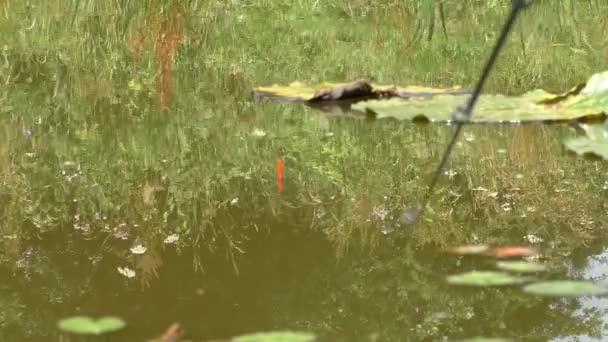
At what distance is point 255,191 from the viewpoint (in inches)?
69.6

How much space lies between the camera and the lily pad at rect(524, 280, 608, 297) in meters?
1.31

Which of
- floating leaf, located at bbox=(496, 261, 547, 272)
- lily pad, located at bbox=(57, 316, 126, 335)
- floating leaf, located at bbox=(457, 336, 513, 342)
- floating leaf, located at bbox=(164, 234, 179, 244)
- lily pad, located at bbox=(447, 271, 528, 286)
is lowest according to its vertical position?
floating leaf, located at bbox=(457, 336, 513, 342)

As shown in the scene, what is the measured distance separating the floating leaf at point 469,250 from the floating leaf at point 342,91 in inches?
40.2

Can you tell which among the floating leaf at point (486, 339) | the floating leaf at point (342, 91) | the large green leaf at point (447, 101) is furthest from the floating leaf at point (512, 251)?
the floating leaf at point (342, 91)

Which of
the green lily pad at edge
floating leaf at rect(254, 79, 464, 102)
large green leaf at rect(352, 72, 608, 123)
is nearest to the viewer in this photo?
the green lily pad at edge

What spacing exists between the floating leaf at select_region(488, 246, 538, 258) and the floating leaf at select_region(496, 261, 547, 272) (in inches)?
1.2

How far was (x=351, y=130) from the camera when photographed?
2.18 meters

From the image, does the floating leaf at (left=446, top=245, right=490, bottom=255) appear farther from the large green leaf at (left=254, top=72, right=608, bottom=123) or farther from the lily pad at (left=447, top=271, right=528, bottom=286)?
the large green leaf at (left=254, top=72, right=608, bottom=123)

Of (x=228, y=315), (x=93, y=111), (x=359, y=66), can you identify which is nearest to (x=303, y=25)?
(x=359, y=66)

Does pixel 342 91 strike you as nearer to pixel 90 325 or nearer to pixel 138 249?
pixel 138 249

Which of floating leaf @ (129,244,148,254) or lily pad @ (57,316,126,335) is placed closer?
lily pad @ (57,316,126,335)

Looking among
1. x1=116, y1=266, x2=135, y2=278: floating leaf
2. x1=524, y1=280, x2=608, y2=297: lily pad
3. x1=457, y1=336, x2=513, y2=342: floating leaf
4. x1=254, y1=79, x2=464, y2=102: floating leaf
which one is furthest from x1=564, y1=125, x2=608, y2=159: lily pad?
x1=116, y1=266, x2=135, y2=278: floating leaf

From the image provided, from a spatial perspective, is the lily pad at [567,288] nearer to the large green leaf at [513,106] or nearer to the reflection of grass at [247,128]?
the reflection of grass at [247,128]

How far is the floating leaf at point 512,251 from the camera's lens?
4.79ft
